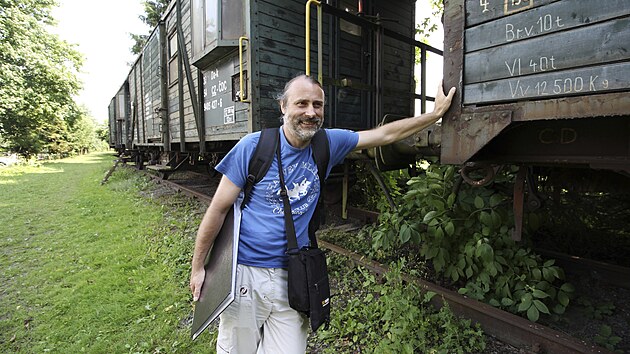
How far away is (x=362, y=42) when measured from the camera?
19.3 ft

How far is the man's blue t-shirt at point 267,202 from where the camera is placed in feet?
5.74

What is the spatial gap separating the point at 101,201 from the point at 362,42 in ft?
22.6

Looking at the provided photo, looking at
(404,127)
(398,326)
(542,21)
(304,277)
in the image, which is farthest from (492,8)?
(398,326)

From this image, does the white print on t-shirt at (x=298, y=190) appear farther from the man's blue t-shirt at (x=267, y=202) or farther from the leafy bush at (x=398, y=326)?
the leafy bush at (x=398, y=326)

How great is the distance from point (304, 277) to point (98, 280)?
322 cm

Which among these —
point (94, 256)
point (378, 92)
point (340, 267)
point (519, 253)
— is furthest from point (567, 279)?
point (94, 256)

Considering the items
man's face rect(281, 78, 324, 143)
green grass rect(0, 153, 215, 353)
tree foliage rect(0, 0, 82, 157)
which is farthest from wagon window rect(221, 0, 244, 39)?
tree foliage rect(0, 0, 82, 157)

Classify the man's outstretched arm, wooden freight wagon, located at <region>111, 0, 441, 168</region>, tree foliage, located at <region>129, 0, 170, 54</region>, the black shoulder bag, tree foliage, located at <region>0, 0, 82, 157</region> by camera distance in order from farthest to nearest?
tree foliage, located at <region>129, 0, 170, 54</region> < tree foliage, located at <region>0, 0, 82, 157</region> < wooden freight wagon, located at <region>111, 0, 441, 168</region> < the man's outstretched arm < the black shoulder bag

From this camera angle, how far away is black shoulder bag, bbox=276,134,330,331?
169 centimetres

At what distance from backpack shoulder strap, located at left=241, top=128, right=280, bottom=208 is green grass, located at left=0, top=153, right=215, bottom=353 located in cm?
161

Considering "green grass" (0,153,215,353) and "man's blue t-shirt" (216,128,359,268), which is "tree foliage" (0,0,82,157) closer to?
"green grass" (0,153,215,353)

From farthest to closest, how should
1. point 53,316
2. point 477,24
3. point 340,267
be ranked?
1. point 340,267
2. point 53,316
3. point 477,24

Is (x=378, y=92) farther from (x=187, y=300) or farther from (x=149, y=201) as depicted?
A: (x=149, y=201)

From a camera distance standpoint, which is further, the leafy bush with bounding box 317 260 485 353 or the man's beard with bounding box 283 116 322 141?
the leafy bush with bounding box 317 260 485 353
